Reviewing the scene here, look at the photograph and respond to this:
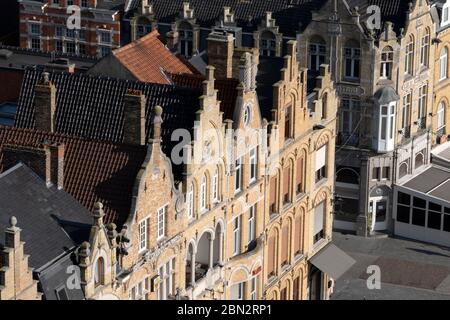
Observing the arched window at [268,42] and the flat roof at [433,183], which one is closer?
the flat roof at [433,183]

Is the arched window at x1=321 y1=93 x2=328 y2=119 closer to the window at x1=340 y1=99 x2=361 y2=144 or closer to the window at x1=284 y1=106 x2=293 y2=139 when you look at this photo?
the window at x1=284 y1=106 x2=293 y2=139

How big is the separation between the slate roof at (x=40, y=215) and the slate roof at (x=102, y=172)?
75 cm

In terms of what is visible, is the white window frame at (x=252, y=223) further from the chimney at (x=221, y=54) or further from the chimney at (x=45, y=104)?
the chimney at (x=45, y=104)

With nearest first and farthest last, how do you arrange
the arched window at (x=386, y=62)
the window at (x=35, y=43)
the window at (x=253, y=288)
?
the window at (x=253, y=288) < the arched window at (x=386, y=62) < the window at (x=35, y=43)

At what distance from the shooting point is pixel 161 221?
7394cm

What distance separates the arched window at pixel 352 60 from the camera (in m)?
110

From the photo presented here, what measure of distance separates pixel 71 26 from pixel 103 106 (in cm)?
3804

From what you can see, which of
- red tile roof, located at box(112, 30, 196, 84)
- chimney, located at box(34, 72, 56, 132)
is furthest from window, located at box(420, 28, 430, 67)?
chimney, located at box(34, 72, 56, 132)

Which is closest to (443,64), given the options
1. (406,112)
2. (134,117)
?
(406,112)

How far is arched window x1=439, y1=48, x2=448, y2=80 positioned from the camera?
11819 centimetres

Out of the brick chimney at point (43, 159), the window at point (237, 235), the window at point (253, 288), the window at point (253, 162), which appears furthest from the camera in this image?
the window at point (253, 288)

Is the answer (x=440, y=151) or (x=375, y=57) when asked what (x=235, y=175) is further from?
(x=440, y=151)

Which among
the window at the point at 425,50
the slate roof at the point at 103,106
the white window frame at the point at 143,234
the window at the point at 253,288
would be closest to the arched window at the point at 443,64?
the window at the point at 425,50

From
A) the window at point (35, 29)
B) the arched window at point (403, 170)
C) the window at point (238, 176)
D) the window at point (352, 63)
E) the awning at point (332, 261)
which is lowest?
the awning at point (332, 261)
